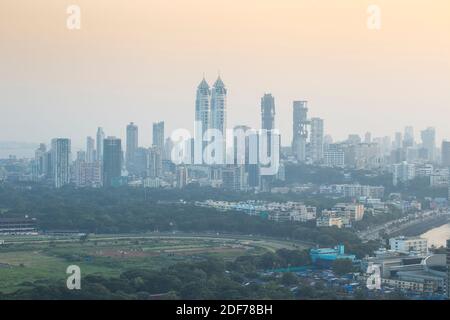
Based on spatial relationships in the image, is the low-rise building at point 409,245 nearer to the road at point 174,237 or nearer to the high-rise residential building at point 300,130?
the road at point 174,237

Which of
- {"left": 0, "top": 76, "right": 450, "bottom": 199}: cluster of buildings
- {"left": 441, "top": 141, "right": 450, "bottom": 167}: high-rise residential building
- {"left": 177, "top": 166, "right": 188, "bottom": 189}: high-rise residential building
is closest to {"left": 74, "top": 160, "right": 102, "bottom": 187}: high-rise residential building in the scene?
{"left": 0, "top": 76, "right": 450, "bottom": 199}: cluster of buildings

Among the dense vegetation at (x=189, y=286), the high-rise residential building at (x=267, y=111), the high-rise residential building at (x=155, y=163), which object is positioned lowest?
the dense vegetation at (x=189, y=286)

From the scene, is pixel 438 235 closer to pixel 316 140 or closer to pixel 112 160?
pixel 112 160

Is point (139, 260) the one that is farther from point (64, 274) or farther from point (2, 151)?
point (2, 151)

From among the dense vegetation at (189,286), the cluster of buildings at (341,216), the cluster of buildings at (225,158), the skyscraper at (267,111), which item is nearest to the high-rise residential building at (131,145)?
the cluster of buildings at (225,158)

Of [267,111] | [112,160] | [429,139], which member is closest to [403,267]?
[112,160]
